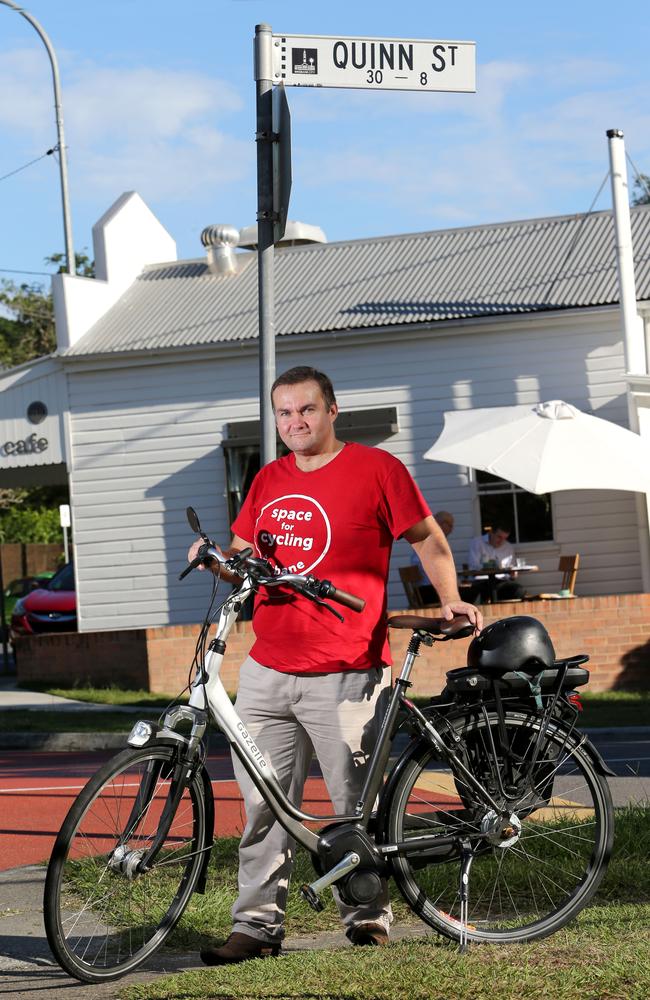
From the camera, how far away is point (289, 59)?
7.52m

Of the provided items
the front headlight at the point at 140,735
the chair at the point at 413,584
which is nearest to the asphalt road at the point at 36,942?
the front headlight at the point at 140,735

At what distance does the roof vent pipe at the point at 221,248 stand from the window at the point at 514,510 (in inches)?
247

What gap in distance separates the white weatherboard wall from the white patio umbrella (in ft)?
9.34

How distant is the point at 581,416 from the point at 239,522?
12255mm

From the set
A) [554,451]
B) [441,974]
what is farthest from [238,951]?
[554,451]

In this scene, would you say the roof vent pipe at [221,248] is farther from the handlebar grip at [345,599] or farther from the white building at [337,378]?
the handlebar grip at [345,599]

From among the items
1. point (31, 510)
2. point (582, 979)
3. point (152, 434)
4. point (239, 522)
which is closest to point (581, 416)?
point (152, 434)

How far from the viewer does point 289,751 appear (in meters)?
5.02

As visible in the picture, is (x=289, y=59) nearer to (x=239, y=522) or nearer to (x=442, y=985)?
(x=239, y=522)

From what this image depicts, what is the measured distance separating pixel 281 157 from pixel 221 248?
16.8 m

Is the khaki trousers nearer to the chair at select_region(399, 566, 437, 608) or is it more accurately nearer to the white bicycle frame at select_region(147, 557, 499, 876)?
the white bicycle frame at select_region(147, 557, 499, 876)

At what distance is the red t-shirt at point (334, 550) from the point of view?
492cm

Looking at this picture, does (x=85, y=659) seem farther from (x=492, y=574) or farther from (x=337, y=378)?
(x=337, y=378)

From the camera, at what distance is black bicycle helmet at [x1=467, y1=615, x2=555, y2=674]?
4844 mm
